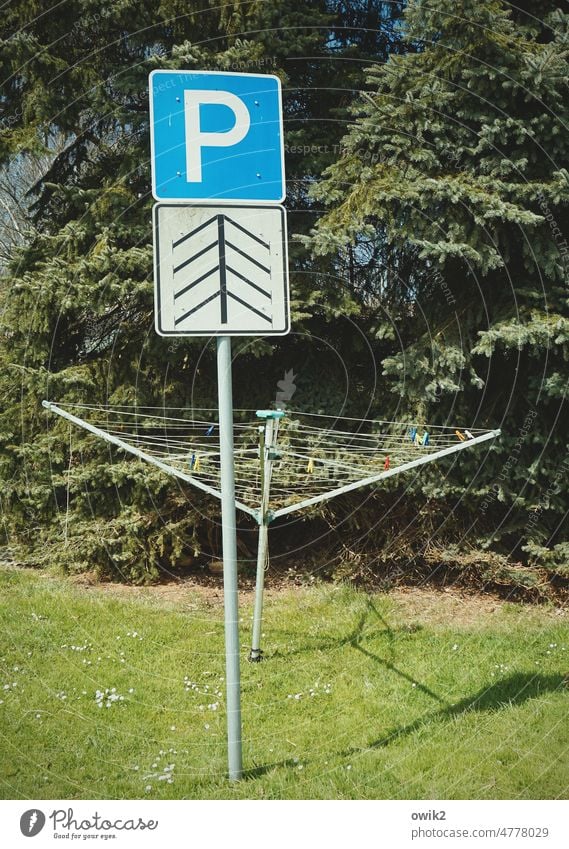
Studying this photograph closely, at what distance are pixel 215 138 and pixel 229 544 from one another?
4.75 feet

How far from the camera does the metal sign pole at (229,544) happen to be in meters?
2.53

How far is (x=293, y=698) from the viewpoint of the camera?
11.4ft

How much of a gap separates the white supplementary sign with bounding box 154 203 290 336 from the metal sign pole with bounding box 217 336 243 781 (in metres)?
0.12

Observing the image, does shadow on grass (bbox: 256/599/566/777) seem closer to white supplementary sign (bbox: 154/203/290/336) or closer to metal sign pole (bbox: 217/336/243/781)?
metal sign pole (bbox: 217/336/243/781)

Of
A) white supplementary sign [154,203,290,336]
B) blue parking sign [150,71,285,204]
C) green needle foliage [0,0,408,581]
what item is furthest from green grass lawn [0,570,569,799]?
blue parking sign [150,71,285,204]

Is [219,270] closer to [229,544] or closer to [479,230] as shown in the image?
[229,544]

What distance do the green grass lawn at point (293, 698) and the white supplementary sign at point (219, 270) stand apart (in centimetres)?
174

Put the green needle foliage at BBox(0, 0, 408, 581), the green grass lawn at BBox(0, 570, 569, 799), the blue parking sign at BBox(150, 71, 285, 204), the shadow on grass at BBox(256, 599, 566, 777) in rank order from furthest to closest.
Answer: the green needle foliage at BBox(0, 0, 408, 581), the shadow on grass at BBox(256, 599, 566, 777), the green grass lawn at BBox(0, 570, 569, 799), the blue parking sign at BBox(150, 71, 285, 204)

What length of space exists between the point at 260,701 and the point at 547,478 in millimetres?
2392

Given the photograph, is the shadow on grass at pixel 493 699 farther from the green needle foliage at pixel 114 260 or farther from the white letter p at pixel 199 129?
the white letter p at pixel 199 129

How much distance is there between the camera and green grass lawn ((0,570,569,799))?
2.78 metres

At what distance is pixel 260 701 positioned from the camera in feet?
11.4

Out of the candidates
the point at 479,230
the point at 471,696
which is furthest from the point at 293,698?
the point at 479,230
